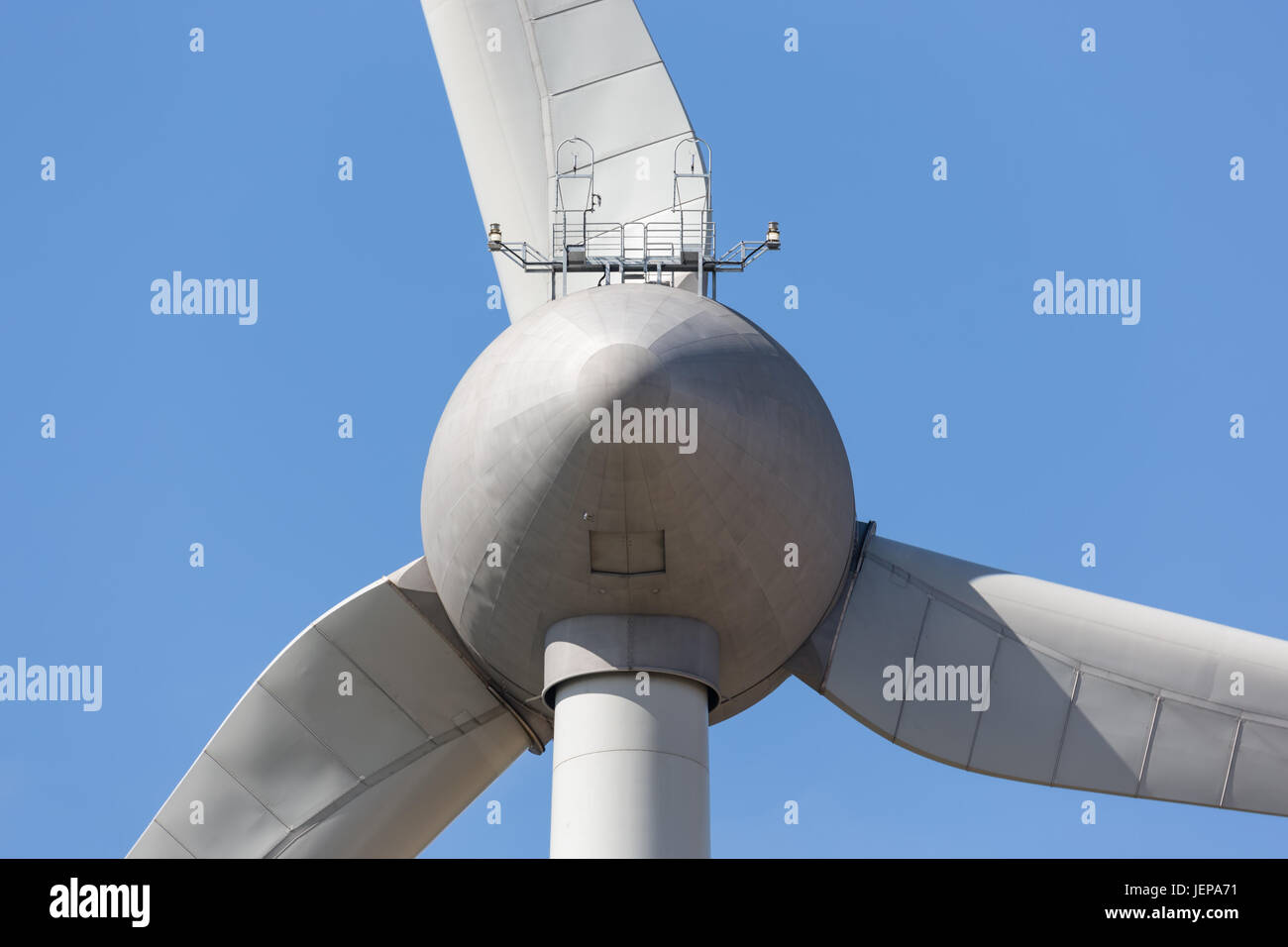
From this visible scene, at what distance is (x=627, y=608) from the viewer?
66.0 feet

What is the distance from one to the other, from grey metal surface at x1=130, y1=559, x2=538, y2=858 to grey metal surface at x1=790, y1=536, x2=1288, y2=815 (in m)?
4.54

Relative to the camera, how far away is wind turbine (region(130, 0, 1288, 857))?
1928 centimetres

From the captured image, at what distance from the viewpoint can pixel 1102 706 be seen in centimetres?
2189

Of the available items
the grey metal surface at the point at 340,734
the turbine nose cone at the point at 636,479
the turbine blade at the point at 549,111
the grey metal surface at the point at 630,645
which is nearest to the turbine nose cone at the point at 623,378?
the turbine nose cone at the point at 636,479

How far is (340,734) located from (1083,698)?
962 centimetres

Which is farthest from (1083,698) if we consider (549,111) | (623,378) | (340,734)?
(549,111)

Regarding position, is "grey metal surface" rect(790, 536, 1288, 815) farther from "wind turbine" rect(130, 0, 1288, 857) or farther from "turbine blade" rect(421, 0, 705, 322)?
Answer: "turbine blade" rect(421, 0, 705, 322)

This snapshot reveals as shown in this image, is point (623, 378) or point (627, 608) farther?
point (627, 608)

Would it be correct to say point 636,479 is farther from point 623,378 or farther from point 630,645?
point 630,645

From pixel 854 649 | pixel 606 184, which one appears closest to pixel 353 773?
pixel 854 649

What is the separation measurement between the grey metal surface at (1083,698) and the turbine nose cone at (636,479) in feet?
4.03

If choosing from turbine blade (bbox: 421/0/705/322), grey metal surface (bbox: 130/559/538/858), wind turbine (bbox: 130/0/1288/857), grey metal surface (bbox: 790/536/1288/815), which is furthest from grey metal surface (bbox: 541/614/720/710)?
turbine blade (bbox: 421/0/705/322)
